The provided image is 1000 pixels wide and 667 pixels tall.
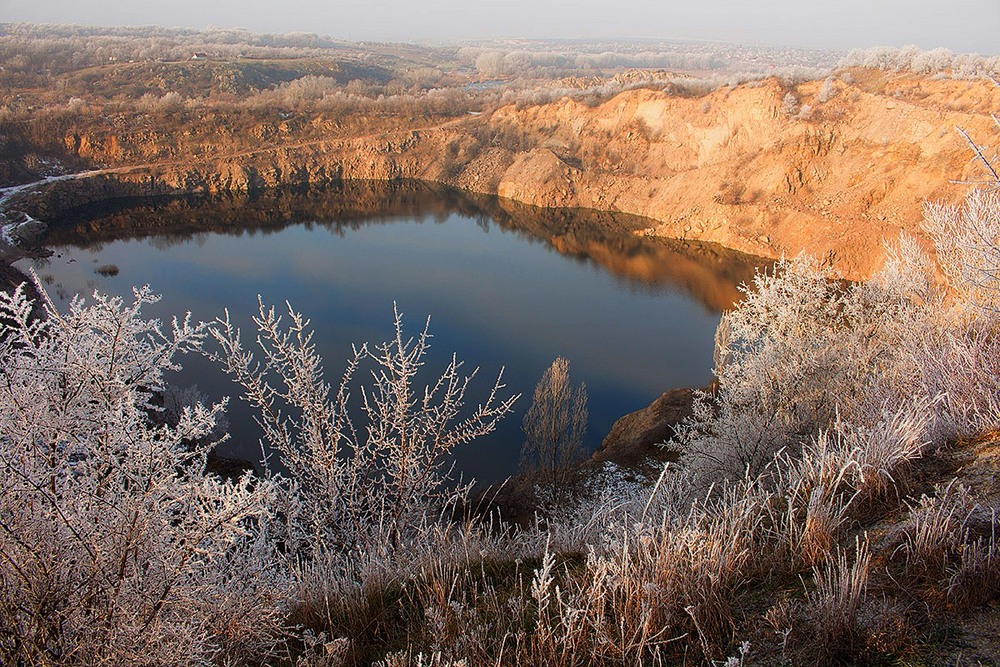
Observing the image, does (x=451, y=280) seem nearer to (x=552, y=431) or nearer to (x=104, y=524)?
(x=552, y=431)

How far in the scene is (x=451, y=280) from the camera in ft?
93.4

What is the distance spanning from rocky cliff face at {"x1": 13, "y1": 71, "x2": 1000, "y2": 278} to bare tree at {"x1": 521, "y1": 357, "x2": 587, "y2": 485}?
2149cm

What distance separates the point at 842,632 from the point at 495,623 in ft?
5.47

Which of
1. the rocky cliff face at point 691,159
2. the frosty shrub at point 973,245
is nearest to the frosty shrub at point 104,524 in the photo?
the frosty shrub at point 973,245

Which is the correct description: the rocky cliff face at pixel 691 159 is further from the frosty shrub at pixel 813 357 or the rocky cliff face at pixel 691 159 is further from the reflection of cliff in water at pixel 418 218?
the frosty shrub at pixel 813 357

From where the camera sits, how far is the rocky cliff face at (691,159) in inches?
1196

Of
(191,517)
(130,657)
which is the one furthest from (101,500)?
(130,657)

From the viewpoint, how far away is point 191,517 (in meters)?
2.70

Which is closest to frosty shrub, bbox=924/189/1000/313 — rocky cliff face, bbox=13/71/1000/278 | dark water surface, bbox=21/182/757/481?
dark water surface, bbox=21/182/757/481

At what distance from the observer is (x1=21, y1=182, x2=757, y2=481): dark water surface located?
19172 millimetres

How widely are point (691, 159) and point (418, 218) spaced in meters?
21.3

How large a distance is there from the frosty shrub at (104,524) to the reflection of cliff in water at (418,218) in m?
25.4

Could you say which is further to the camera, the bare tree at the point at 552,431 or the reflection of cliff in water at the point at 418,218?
the reflection of cliff in water at the point at 418,218

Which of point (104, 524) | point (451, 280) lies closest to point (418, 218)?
point (451, 280)
